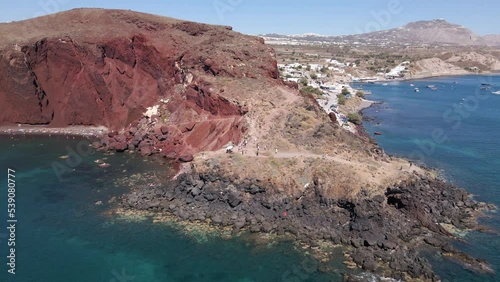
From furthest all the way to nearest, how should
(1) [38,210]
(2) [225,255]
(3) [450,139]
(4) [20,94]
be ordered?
(3) [450,139] → (4) [20,94] → (1) [38,210] → (2) [225,255]

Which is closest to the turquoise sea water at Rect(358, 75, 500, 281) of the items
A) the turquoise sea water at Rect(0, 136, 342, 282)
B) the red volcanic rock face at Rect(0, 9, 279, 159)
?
the turquoise sea water at Rect(0, 136, 342, 282)

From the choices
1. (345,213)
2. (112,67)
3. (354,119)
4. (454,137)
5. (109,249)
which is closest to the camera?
(109,249)

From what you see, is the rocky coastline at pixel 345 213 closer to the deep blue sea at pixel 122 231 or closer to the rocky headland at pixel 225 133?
the rocky headland at pixel 225 133

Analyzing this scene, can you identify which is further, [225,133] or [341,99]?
[341,99]

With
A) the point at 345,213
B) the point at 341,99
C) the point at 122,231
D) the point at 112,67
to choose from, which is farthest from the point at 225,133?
the point at 341,99

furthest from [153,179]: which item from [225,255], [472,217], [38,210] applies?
[472,217]

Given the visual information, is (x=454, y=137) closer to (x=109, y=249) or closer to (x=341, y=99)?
(x=341, y=99)

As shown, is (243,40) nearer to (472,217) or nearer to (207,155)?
(207,155)
